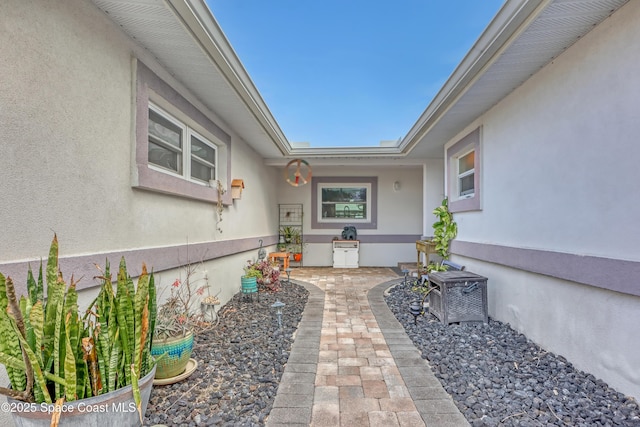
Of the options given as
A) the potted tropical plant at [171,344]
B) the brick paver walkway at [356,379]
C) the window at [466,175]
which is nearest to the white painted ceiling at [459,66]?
the window at [466,175]

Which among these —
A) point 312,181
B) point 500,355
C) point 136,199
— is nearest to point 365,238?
point 312,181

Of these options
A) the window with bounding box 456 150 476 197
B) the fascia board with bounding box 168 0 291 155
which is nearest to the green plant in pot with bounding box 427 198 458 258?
the window with bounding box 456 150 476 197

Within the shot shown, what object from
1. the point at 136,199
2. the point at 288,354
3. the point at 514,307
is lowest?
the point at 288,354

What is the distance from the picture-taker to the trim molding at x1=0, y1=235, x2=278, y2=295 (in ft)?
5.38

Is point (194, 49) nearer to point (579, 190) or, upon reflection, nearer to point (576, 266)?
point (579, 190)

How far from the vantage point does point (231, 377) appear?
2.35 m

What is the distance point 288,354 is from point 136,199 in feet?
6.25

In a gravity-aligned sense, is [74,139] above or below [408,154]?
below

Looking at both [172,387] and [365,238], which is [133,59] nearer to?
[172,387]

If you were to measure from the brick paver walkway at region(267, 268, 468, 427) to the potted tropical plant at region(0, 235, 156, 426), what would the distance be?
0.88 m

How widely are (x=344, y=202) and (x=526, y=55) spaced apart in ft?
19.9

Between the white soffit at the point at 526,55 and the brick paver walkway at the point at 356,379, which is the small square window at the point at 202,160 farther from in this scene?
the white soffit at the point at 526,55

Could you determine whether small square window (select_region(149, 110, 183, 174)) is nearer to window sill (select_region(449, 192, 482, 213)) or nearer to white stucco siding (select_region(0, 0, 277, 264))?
white stucco siding (select_region(0, 0, 277, 264))

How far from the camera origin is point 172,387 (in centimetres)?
217
